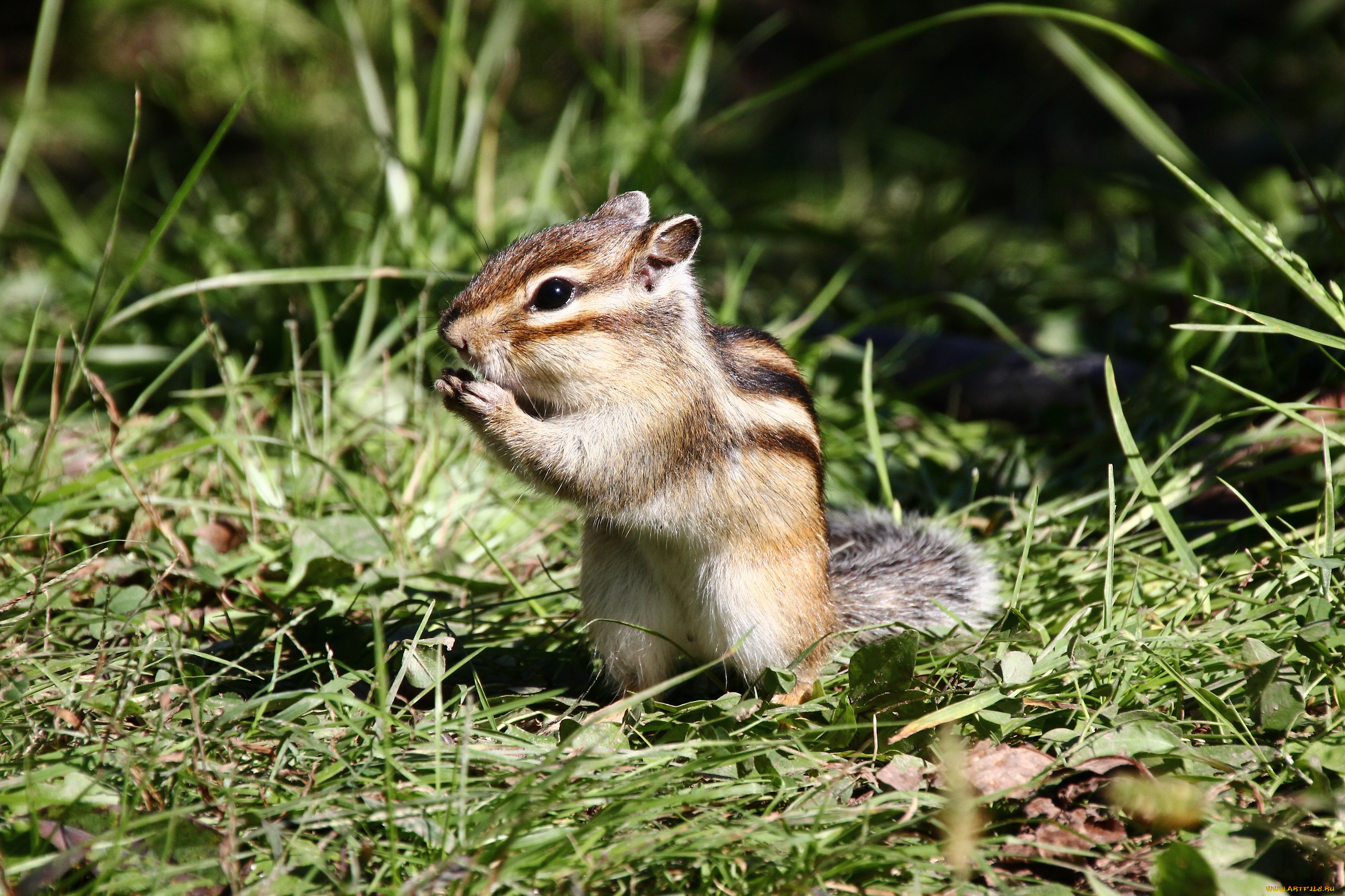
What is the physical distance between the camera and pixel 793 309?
448cm

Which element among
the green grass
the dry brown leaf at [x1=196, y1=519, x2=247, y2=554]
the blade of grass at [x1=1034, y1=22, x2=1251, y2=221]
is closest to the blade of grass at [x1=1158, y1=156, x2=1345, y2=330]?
the green grass

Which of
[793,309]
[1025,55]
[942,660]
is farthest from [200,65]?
[942,660]

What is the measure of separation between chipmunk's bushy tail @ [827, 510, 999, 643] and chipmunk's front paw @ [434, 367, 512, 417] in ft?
3.16

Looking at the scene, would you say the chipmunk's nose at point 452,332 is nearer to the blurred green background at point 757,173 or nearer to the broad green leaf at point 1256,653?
the blurred green background at point 757,173

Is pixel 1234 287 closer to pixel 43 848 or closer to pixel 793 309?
pixel 793 309

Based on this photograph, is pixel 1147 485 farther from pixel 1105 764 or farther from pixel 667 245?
pixel 667 245

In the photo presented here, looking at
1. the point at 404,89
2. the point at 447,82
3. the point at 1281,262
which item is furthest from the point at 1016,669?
the point at 404,89

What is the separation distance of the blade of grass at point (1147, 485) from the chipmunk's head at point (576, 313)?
0.97m

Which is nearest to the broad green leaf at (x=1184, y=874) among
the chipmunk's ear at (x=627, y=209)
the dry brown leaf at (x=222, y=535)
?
the chipmunk's ear at (x=627, y=209)

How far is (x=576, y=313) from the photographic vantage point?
2363mm

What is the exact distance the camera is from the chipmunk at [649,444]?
7.75ft

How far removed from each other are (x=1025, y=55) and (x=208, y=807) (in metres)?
6.99

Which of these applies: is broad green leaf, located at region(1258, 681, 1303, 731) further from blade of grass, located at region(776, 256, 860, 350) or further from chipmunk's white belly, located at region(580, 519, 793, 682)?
blade of grass, located at region(776, 256, 860, 350)

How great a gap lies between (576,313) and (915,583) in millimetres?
1107
